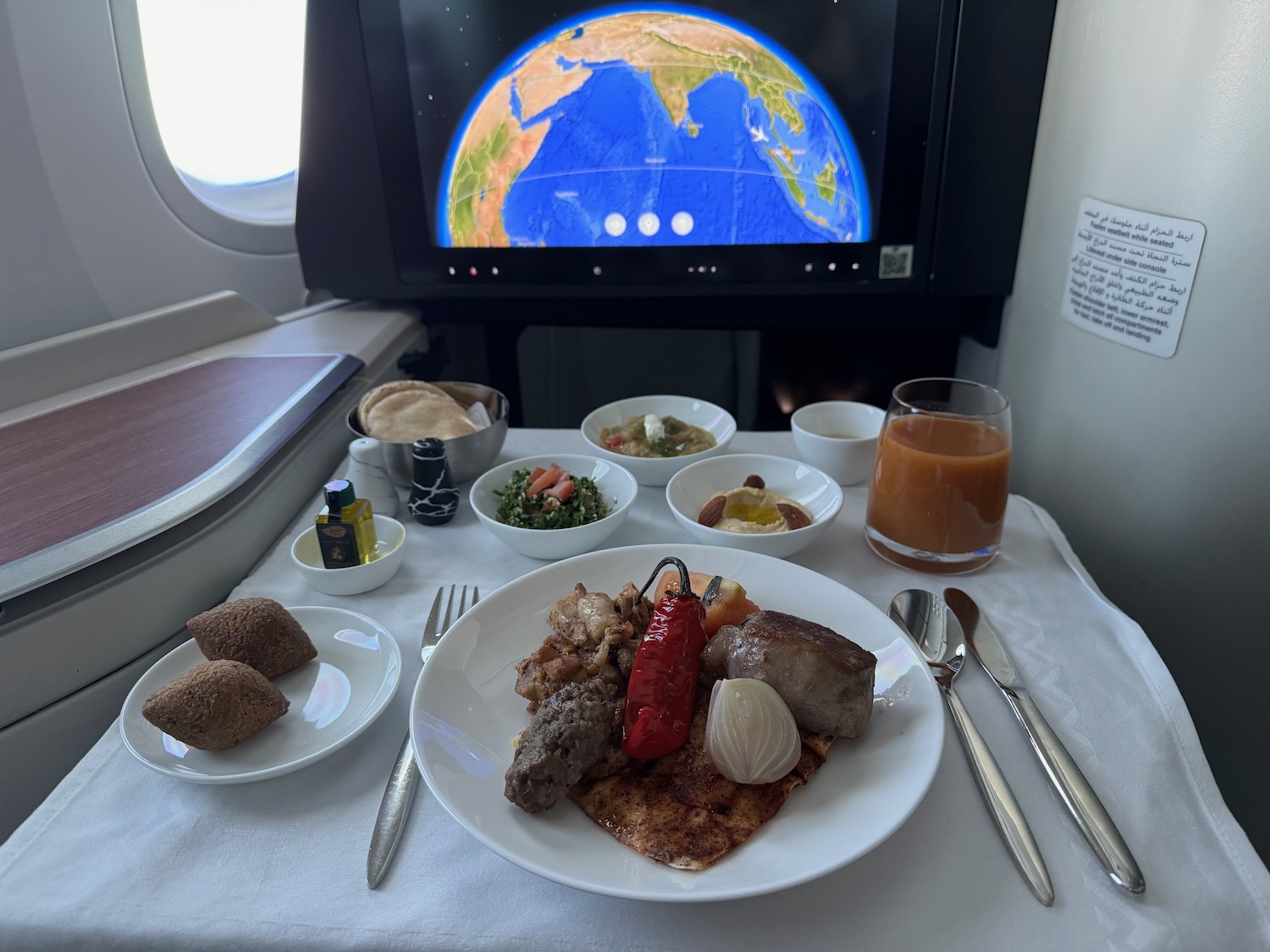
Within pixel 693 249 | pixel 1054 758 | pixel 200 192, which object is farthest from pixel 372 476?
pixel 200 192

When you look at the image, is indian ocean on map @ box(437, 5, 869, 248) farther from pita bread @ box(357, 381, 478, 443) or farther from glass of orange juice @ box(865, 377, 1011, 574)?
glass of orange juice @ box(865, 377, 1011, 574)

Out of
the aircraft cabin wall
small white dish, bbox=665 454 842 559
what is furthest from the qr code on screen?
the aircraft cabin wall

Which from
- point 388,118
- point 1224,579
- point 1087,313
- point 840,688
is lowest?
point 1224,579

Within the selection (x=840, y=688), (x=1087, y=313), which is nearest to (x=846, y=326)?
(x=1087, y=313)

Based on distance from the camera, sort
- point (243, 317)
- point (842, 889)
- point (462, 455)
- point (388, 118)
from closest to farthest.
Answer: point (842, 889) → point (462, 455) → point (388, 118) → point (243, 317)

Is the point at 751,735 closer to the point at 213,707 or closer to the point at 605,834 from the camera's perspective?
the point at 605,834

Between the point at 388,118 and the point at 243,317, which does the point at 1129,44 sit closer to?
the point at 388,118

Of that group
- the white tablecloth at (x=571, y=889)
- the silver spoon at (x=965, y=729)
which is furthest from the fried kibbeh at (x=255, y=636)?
the silver spoon at (x=965, y=729)
